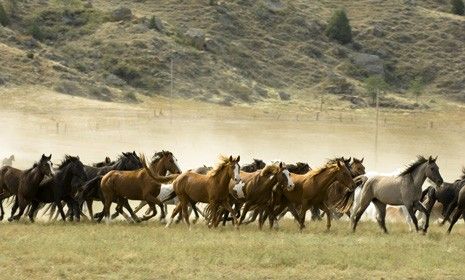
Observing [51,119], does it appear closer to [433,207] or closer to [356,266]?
[433,207]

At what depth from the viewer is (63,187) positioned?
81.6 ft

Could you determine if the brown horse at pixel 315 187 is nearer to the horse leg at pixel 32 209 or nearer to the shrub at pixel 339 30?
the horse leg at pixel 32 209

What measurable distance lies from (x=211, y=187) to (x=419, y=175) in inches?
170

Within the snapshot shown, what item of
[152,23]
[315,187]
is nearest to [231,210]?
[315,187]

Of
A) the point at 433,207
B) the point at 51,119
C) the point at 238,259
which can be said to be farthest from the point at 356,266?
the point at 51,119

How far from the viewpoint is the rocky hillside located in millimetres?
104812

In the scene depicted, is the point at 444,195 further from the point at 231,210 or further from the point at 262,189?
the point at 231,210

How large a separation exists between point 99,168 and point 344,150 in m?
45.5

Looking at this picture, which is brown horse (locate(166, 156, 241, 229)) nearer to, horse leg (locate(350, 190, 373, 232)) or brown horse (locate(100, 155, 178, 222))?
brown horse (locate(100, 155, 178, 222))

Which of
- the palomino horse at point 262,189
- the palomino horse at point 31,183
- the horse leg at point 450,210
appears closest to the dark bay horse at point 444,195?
the horse leg at point 450,210

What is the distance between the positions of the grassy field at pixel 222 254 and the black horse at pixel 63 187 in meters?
2.42

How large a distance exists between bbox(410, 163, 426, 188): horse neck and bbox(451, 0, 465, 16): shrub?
5340 inches

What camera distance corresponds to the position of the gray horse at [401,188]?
74.2ft

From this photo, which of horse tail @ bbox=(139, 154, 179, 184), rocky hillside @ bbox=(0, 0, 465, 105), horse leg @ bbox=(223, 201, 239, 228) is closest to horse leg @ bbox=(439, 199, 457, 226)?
horse leg @ bbox=(223, 201, 239, 228)
